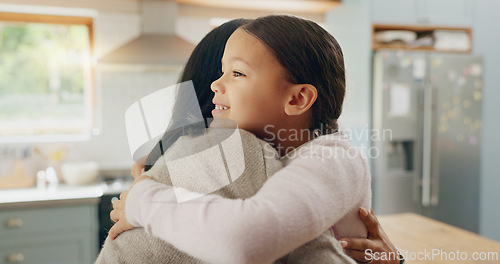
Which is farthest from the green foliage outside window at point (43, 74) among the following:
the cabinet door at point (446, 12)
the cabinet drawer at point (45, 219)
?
the cabinet door at point (446, 12)

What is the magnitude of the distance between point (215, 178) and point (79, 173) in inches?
98.8

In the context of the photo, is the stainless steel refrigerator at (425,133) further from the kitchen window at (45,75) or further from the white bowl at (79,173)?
the kitchen window at (45,75)

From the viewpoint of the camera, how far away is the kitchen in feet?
9.83

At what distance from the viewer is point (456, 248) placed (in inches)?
50.3

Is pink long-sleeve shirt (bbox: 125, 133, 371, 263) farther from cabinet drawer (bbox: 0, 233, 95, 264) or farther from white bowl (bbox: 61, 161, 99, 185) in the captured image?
white bowl (bbox: 61, 161, 99, 185)

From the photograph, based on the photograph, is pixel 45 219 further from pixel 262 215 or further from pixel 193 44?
pixel 262 215

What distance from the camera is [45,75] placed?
10.4 ft

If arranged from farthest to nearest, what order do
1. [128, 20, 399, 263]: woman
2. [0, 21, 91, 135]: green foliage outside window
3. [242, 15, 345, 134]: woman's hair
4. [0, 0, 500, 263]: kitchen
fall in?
[0, 21, 91, 135]: green foliage outside window → [0, 0, 500, 263]: kitchen → [128, 20, 399, 263]: woman → [242, 15, 345, 134]: woman's hair

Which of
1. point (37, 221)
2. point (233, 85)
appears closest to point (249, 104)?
point (233, 85)

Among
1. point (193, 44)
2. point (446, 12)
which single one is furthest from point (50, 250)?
point (446, 12)

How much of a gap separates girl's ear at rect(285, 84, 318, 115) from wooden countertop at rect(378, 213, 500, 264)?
653 mm

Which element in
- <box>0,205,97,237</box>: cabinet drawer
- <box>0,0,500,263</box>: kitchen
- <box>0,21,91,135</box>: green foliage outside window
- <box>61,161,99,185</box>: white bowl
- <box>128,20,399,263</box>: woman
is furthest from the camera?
<box>0,21,91,135</box>: green foliage outside window

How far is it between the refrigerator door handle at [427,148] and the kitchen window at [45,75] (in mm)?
2587

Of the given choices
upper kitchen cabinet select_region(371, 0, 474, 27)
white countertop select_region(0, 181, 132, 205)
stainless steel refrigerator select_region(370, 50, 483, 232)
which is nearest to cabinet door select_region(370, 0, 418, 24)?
upper kitchen cabinet select_region(371, 0, 474, 27)
